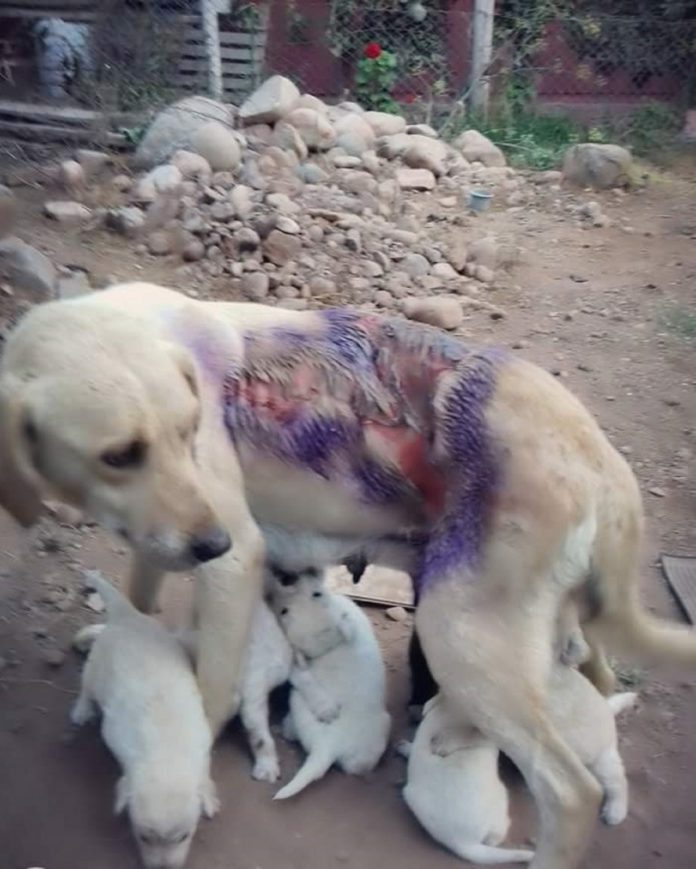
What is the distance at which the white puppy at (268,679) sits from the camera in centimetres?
324

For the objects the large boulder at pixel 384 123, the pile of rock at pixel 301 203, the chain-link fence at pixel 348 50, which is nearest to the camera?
the pile of rock at pixel 301 203

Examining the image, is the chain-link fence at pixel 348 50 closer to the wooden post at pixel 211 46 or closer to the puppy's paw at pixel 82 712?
the wooden post at pixel 211 46

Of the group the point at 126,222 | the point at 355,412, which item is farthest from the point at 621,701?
the point at 126,222

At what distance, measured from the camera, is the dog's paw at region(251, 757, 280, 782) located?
3266 millimetres

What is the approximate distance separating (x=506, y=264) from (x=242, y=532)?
467 centimetres

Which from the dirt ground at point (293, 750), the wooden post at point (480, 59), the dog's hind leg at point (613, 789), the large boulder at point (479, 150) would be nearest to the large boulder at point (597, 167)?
the large boulder at point (479, 150)

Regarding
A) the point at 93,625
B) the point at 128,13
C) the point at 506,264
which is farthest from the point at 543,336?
the point at 128,13

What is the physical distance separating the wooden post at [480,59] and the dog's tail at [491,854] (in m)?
8.09

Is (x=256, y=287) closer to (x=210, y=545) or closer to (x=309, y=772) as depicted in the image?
(x=309, y=772)

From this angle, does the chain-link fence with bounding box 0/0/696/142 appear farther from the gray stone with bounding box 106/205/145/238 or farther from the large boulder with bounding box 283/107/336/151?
the gray stone with bounding box 106/205/145/238

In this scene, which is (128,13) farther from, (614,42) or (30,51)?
(614,42)

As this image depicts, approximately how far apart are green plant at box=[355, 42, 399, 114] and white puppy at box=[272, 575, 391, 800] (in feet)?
25.0

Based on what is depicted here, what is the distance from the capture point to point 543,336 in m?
6.39

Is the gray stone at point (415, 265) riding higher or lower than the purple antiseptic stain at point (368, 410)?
lower
